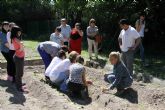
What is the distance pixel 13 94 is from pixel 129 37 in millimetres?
3473

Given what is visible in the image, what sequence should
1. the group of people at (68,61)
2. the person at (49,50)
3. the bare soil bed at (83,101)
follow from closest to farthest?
the bare soil bed at (83,101), the group of people at (68,61), the person at (49,50)

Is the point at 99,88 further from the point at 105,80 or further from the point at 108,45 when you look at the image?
the point at 108,45

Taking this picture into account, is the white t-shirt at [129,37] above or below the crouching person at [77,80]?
above

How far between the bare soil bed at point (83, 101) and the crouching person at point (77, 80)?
251 millimetres

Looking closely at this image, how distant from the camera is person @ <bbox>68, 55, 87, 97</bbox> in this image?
10625 mm

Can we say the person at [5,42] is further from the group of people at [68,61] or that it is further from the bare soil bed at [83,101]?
the bare soil bed at [83,101]

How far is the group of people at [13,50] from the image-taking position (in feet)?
35.7

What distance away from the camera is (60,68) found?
11492 millimetres


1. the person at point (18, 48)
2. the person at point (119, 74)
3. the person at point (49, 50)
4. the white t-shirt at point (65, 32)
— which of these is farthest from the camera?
the white t-shirt at point (65, 32)

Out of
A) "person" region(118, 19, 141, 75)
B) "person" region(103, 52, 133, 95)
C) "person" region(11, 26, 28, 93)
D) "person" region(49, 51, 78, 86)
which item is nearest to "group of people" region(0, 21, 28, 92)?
"person" region(11, 26, 28, 93)

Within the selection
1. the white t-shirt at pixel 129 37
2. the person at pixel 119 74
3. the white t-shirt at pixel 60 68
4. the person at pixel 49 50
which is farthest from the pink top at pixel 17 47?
the white t-shirt at pixel 129 37

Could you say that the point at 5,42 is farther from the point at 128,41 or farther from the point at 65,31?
the point at 65,31

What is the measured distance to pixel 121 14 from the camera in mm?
19594

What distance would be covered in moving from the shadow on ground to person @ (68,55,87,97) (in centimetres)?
126
